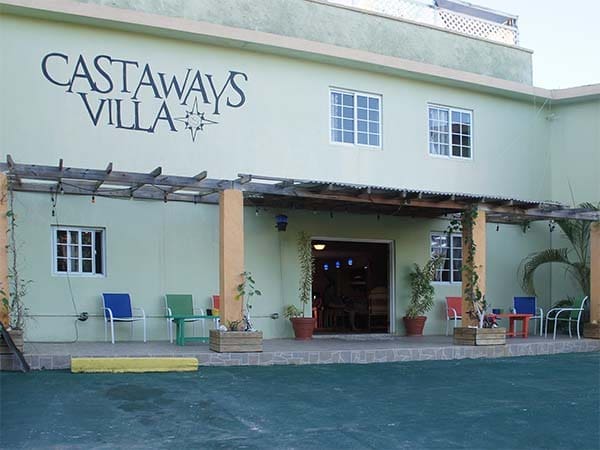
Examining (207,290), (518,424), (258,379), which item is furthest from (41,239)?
(518,424)

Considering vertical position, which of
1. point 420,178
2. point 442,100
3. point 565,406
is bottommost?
point 565,406

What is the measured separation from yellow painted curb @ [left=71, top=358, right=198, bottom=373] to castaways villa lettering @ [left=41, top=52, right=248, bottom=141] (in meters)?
4.20

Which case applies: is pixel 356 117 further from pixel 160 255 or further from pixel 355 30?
pixel 160 255

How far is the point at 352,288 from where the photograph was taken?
19031mm

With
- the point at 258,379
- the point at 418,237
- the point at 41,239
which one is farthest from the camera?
the point at 418,237

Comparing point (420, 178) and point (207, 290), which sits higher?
point (420, 178)

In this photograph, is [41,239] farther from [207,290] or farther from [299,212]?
[299,212]

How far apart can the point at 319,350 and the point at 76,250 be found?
4202mm

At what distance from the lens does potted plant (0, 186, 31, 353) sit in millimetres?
9391

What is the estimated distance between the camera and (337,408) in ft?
24.9

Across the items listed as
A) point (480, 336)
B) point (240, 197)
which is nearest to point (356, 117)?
point (240, 197)

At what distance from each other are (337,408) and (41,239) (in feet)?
19.8

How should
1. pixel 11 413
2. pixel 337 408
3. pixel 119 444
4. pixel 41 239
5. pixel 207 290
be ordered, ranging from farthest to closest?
pixel 207 290 → pixel 41 239 → pixel 337 408 → pixel 11 413 → pixel 119 444

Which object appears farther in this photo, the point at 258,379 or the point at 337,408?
the point at 258,379
